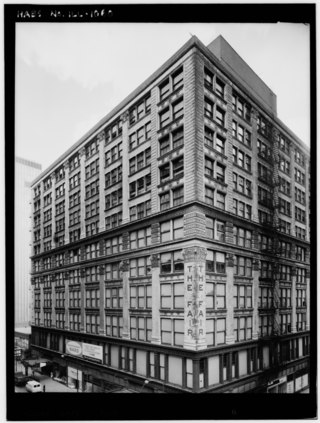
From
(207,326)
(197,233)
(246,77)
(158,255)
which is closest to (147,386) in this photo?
(207,326)

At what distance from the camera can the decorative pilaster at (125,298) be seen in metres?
17.5

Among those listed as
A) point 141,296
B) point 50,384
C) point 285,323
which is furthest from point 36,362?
point 285,323

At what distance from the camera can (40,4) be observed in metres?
14.1

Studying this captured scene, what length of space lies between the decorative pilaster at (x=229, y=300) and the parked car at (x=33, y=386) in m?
7.64

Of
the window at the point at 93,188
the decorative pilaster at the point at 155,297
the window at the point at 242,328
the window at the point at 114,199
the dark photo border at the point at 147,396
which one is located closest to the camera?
the dark photo border at the point at 147,396

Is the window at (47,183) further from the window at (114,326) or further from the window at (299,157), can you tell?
the window at (299,157)

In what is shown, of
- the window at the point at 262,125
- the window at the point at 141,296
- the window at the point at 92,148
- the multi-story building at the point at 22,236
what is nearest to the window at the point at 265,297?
the window at the point at 141,296

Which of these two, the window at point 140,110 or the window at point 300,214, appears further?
the window at point 300,214

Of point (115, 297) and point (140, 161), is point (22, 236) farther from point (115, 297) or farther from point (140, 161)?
point (140, 161)

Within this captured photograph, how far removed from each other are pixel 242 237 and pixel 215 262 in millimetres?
2173

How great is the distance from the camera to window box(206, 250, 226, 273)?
15.9 metres

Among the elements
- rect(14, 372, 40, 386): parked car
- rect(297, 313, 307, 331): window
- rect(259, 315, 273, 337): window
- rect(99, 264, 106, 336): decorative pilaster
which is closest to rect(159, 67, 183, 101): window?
rect(99, 264, 106, 336): decorative pilaster

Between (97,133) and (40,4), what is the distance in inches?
237

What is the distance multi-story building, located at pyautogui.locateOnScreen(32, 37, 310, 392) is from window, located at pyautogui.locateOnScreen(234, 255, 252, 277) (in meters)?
0.07
